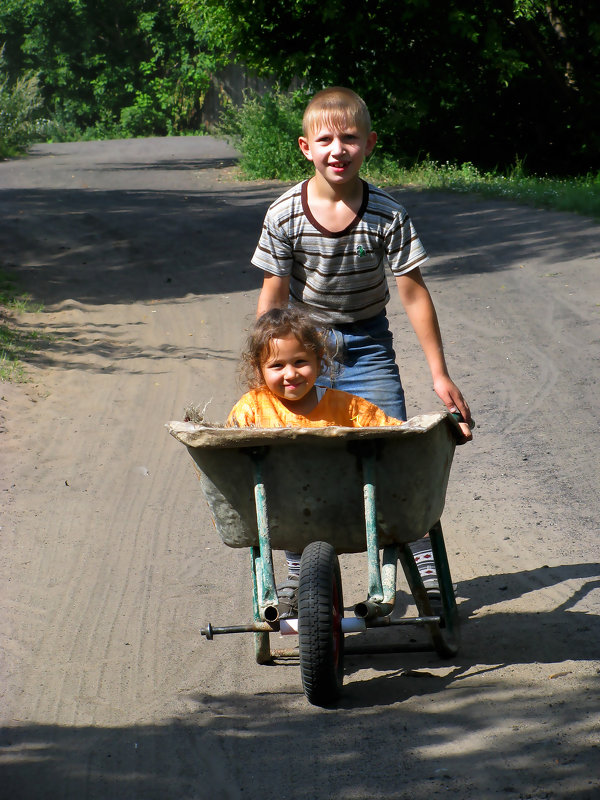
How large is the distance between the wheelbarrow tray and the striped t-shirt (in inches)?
26.5

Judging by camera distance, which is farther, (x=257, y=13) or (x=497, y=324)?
(x=257, y=13)

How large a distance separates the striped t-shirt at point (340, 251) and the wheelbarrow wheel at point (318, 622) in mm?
988

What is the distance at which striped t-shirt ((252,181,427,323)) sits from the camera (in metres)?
3.47

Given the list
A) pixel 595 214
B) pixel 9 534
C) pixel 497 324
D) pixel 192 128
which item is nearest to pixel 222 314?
pixel 497 324

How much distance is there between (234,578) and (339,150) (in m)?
2.00

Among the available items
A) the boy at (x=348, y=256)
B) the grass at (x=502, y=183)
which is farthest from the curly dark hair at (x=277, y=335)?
the grass at (x=502, y=183)

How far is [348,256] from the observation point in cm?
349

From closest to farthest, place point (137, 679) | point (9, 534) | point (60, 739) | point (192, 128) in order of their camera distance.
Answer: point (60, 739) → point (137, 679) → point (9, 534) → point (192, 128)

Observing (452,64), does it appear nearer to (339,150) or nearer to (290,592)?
(339,150)

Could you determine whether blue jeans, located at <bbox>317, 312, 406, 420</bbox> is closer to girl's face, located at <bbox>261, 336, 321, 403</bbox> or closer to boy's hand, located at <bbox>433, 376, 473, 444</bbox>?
boy's hand, located at <bbox>433, 376, 473, 444</bbox>

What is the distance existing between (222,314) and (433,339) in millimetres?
6255

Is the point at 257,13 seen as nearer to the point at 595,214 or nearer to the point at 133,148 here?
the point at 595,214

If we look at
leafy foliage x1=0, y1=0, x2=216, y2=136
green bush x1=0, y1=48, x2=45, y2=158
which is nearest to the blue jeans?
green bush x1=0, y1=48, x2=45, y2=158

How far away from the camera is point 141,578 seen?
448 centimetres
